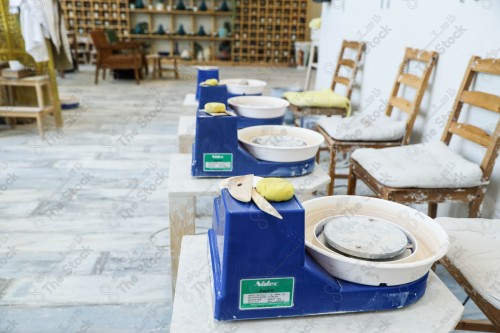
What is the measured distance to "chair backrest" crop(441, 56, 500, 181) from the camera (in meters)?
1.60

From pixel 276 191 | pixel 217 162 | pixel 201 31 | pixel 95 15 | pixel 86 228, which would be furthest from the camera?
pixel 201 31

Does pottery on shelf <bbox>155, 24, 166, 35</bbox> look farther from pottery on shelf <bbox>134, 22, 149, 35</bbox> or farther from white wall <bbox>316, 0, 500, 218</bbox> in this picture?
white wall <bbox>316, 0, 500, 218</bbox>

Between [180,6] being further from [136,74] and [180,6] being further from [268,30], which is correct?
[136,74]

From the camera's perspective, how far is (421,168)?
163cm

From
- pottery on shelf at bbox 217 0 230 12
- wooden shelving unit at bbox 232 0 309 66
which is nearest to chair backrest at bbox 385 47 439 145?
wooden shelving unit at bbox 232 0 309 66

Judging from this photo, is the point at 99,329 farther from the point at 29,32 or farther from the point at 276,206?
the point at 29,32

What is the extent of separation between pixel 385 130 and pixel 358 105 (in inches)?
43.2

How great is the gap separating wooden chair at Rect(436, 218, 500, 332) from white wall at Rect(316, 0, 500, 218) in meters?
0.58

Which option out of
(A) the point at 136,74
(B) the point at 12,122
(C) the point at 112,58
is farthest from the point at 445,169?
(C) the point at 112,58

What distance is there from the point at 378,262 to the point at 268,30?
366 inches

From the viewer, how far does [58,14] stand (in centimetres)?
438

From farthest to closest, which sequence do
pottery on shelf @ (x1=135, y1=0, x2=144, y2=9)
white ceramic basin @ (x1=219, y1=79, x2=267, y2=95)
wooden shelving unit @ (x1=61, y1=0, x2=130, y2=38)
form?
1. pottery on shelf @ (x1=135, y1=0, x2=144, y2=9)
2. wooden shelving unit @ (x1=61, y1=0, x2=130, y2=38)
3. white ceramic basin @ (x1=219, y1=79, x2=267, y2=95)

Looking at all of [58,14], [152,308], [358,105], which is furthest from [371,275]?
[58,14]

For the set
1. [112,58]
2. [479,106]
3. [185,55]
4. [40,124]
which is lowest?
[40,124]
